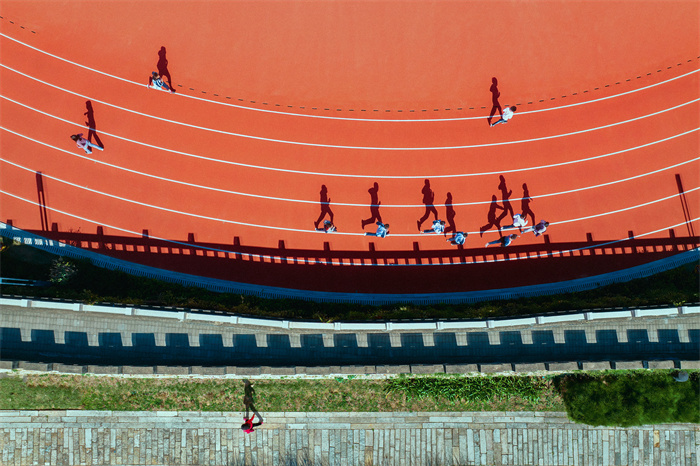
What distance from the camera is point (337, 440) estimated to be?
16719 mm

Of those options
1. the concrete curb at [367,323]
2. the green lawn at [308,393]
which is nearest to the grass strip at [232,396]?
the green lawn at [308,393]

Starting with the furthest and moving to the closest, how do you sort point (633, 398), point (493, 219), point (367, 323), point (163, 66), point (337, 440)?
point (493, 219) < point (163, 66) < point (337, 440) < point (367, 323) < point (633, 398)

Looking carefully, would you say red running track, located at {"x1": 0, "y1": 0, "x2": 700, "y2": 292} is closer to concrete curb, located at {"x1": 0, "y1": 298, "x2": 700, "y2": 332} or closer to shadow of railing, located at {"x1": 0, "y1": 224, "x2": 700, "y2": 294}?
shadow of railing, located at {"x1": 0, "y1": 224, "x2": 700, "y2": 294}

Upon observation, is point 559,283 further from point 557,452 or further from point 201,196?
point 201,196

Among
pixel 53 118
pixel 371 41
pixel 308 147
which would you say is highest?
pixel 371 41

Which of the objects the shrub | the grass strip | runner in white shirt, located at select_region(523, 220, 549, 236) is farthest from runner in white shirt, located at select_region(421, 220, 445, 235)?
the shrub

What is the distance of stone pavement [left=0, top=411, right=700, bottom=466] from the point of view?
16656mm

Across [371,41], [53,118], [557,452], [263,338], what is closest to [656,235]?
[557,452]

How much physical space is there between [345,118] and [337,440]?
12.1m

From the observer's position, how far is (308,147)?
17.6m

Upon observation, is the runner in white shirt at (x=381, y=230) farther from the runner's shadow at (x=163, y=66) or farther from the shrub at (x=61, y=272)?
the shrub at (x=61, y=272)

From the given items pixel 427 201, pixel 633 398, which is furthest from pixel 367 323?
pixel 633 398

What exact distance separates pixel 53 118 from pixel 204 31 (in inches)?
265

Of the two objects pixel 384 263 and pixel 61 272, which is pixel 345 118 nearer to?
pixel 384 263
